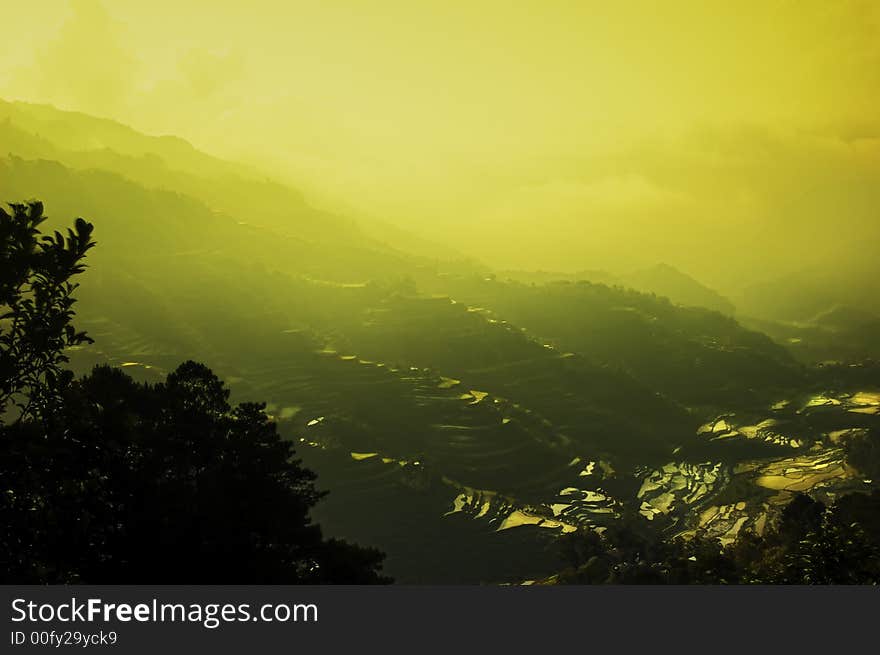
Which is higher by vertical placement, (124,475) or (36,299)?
(36,299)

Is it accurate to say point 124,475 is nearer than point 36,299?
No

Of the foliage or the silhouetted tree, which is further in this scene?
the silhouetted tree

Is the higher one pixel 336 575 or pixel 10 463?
pixel 10 463

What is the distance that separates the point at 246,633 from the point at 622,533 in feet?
314

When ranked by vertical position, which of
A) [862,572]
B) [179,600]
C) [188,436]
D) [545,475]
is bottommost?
[862,572]

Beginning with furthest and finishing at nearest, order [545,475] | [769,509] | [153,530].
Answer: [545,475] → [769,509] → [153,530]

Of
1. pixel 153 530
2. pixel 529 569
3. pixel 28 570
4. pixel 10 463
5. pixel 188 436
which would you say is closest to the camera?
pixel 10 463

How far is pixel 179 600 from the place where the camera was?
22.5 meters

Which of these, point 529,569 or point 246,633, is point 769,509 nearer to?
point 529,569

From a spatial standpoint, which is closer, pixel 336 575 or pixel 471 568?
pixel 336 575

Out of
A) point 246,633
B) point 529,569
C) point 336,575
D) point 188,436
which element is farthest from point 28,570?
point 529,569

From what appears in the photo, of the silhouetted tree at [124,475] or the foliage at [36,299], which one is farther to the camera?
the silhouetted tree at [124,475]

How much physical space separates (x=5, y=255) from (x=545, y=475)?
166169mm

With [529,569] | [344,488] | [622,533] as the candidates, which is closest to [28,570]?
[622,533]
